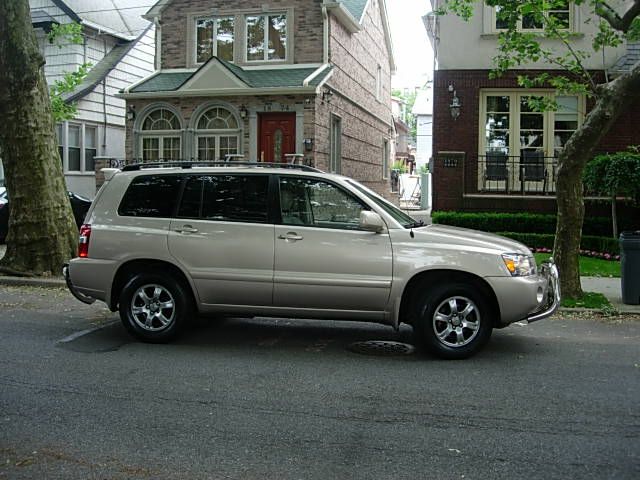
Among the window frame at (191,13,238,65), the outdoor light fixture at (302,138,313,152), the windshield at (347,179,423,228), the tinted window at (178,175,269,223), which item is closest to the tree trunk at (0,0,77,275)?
the tinted window at (178,175,269,223)

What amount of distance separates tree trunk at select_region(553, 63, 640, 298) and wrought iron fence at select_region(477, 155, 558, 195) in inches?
269

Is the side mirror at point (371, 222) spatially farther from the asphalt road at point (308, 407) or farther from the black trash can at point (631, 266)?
the black trash can at point (631, 266)

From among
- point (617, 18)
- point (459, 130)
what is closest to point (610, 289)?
point (617, 18)

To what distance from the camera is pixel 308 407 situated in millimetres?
5324

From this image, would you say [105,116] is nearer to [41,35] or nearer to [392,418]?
[41,35]

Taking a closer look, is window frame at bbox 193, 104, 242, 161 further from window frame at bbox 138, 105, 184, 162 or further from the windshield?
the windshield

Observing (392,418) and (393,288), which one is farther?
(393,288)

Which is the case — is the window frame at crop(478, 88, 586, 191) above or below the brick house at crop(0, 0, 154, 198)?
below

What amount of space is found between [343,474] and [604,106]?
727 cm

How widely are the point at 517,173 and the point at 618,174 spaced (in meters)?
3.16

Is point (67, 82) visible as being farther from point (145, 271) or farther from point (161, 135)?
point (145, 271)

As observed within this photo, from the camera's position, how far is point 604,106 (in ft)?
30.9

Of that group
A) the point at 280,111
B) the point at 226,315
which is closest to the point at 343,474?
the point at 226,315

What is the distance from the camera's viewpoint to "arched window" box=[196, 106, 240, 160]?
2017cm
